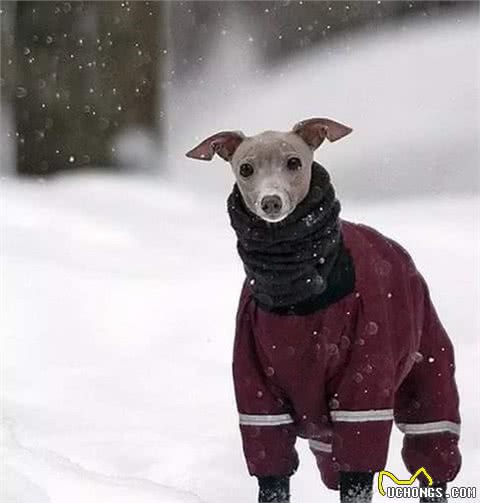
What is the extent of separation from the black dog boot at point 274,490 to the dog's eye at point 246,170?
627 mm

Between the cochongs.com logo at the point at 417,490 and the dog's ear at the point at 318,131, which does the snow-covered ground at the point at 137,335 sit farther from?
the dog's ear at the point at 318,131

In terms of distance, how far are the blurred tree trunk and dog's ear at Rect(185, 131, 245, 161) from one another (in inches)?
164

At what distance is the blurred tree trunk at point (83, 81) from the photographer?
6645mm

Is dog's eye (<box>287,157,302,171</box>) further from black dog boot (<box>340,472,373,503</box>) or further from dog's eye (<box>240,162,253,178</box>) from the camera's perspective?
black dog boot (<box>340,472,373,503</box>)

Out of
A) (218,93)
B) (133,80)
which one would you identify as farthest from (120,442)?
(218,93)

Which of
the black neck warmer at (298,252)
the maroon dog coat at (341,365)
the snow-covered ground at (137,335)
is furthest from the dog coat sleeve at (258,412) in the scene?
the snow-covered ground at (137,335)

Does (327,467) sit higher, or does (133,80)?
(133,80)

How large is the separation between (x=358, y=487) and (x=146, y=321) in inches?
78.1

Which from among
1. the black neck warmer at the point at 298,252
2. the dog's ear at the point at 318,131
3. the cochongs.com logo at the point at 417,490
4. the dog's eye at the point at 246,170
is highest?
the dog's ear at the point at 318,131

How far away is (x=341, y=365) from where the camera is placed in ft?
7.94

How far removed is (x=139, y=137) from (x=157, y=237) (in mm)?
1410

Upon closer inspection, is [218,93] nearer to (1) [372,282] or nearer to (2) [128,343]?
(2) [128,343]

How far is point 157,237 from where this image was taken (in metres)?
5.52

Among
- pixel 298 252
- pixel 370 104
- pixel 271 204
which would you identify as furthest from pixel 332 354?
pixel 370 104
